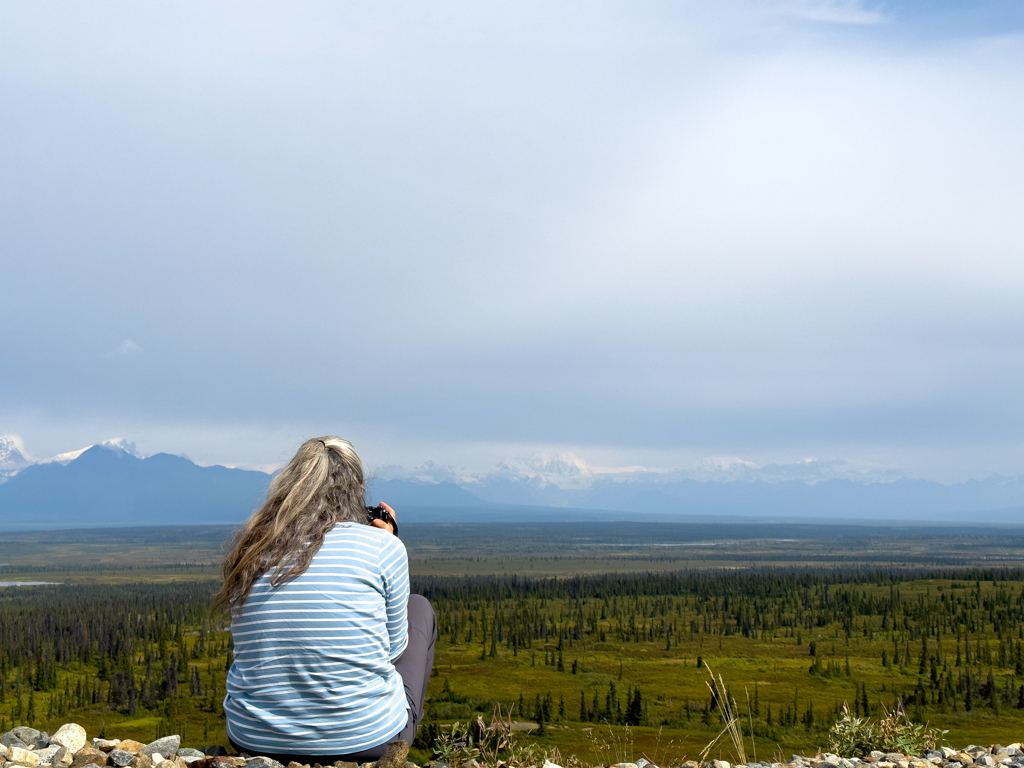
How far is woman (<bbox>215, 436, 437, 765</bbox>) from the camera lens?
5.00 meters

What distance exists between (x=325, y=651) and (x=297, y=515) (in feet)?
2.77

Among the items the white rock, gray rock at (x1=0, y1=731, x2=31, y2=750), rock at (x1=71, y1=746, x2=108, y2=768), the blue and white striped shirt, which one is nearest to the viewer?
the blue and white striped shirt

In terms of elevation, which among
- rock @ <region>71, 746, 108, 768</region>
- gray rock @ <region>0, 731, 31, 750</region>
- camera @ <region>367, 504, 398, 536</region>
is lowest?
gray rock @ <region>0, 731, 31, 750</region>

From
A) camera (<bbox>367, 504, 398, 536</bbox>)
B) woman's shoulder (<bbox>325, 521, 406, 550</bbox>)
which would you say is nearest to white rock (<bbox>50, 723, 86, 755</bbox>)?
camera (<bbox>367, 504, 398, 536</bbox>)

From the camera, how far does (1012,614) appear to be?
43.2m

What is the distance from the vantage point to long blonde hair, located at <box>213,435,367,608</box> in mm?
5070

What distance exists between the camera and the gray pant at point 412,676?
5.18 meters

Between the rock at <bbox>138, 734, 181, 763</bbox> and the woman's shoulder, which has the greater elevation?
the woman's shoulder

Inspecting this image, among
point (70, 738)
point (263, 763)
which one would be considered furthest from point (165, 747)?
point (263, 763)

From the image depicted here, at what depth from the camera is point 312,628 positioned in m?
4.97

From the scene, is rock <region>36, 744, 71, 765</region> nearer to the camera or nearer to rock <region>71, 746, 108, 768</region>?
rock <region>71, 746, 108, 768</region>

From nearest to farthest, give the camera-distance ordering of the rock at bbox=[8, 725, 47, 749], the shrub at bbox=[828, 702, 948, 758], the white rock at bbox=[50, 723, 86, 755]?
the white rock at bbox=[50, 723, 86, 755], the rock at bbox=[8, 725, 47, 749], the shrub at bbox=[828, 702, 948, 758]

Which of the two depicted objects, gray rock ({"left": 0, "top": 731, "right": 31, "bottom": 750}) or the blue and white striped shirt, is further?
gray rock ({"left": 0, "top": 731, "right": 31, "bottom": 750})

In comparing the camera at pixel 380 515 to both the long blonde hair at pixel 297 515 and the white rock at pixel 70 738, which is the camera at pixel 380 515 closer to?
the long blonde hair at pixel 297 515
